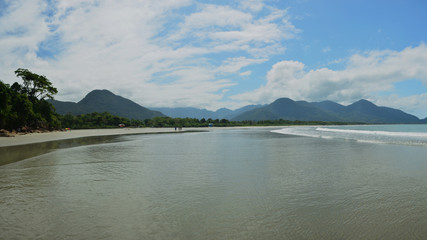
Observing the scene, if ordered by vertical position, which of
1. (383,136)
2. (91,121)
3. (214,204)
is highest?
(91,121)

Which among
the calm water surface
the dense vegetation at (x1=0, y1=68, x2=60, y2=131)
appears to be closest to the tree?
the dense vegetation at (x1=0, y1=68, x2=60, y2=131)

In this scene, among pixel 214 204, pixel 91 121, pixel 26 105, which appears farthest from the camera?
pixel 91 121

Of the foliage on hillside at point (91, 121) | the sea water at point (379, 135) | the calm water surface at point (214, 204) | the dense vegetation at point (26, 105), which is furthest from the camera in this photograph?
the foliage on hillside at point (91, 121)

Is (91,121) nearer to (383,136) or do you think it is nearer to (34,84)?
(34,84)

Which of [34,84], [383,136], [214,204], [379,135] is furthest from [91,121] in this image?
[214,204]

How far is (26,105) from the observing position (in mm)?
52781

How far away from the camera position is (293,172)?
37.0ft

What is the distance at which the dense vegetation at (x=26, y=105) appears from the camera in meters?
44.3

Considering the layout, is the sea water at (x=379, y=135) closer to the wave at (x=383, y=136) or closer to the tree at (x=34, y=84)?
the wave at (x=383, y=136)

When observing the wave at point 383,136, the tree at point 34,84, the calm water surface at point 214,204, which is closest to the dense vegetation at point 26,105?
the tree at point 34,84

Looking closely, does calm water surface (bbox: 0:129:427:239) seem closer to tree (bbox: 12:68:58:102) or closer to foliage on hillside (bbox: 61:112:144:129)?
tree (bbox: 12:68:58:102)

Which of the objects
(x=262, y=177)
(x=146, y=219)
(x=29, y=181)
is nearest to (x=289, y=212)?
(x=146, y=219)

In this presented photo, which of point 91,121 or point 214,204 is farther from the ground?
point 91,121

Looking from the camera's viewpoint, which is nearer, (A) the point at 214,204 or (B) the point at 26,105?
(A) the point at 214,204
